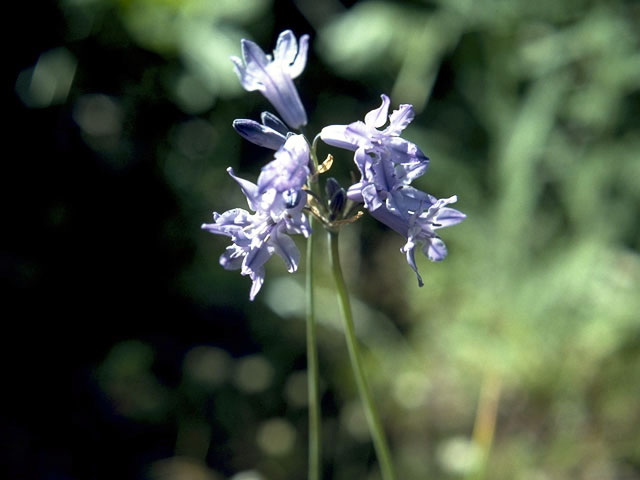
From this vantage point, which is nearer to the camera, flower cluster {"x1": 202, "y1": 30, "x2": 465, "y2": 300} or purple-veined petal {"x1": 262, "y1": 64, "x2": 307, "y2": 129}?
flower cluster {"x1": 202, "y1": 30, "x2": 465, "y2": 300}

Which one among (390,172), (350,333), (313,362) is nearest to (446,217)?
(390,172)

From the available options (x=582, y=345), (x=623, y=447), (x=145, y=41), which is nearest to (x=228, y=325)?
(x=145, y=41)

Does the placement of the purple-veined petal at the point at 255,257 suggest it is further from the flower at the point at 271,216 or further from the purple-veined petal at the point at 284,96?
the purple-veined petal at the point at 284,96

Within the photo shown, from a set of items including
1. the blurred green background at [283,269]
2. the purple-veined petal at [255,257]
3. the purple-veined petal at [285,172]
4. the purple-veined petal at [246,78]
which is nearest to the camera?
the purple-veined petal at [285,172]

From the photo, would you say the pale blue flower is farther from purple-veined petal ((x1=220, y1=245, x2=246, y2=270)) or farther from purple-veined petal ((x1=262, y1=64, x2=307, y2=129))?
purple-veined petal ((x1=220, y1=245, x2=246, y2=270))

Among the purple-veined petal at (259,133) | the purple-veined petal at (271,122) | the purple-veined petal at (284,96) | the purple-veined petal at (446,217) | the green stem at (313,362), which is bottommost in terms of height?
the green stem at (313,362)

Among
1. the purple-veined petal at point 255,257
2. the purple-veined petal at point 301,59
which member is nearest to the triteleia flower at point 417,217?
the purple-veined petal at point 255,257

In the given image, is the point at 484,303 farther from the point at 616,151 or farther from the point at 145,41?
the point at 145,41

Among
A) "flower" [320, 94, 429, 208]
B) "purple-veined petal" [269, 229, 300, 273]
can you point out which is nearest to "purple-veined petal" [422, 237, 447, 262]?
"flower" [320, 94, 429, 208]
